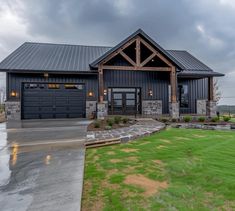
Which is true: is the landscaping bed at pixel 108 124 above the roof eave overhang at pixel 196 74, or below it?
below

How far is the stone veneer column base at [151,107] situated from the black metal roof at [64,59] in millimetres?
3068

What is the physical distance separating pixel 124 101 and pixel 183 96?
5.28m

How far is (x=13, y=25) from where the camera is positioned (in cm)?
1941

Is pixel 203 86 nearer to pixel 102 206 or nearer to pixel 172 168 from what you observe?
pixel 172 168

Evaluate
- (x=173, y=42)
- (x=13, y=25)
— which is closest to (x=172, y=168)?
(x=13, y=25)

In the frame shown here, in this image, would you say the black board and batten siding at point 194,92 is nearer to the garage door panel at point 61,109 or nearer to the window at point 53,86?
the garage door panel at point 61,109

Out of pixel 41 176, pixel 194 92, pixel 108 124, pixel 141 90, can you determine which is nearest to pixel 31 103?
pixel 108 124

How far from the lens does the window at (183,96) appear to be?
17875 millimetres

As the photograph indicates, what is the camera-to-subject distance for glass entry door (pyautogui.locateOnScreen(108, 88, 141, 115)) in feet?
54.3

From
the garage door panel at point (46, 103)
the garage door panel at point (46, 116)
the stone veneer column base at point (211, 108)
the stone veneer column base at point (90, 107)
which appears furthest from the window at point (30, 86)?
the stone veneer column base at point (211, 108)

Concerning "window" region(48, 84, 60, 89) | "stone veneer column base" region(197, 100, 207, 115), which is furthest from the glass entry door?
"stone veneer column base" region(197, 100, 207, 115)

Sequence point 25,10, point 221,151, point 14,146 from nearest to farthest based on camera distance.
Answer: point 221,151
point 14,146
point 25,10

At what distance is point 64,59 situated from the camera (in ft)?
53.8

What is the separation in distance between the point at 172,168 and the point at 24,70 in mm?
12903
